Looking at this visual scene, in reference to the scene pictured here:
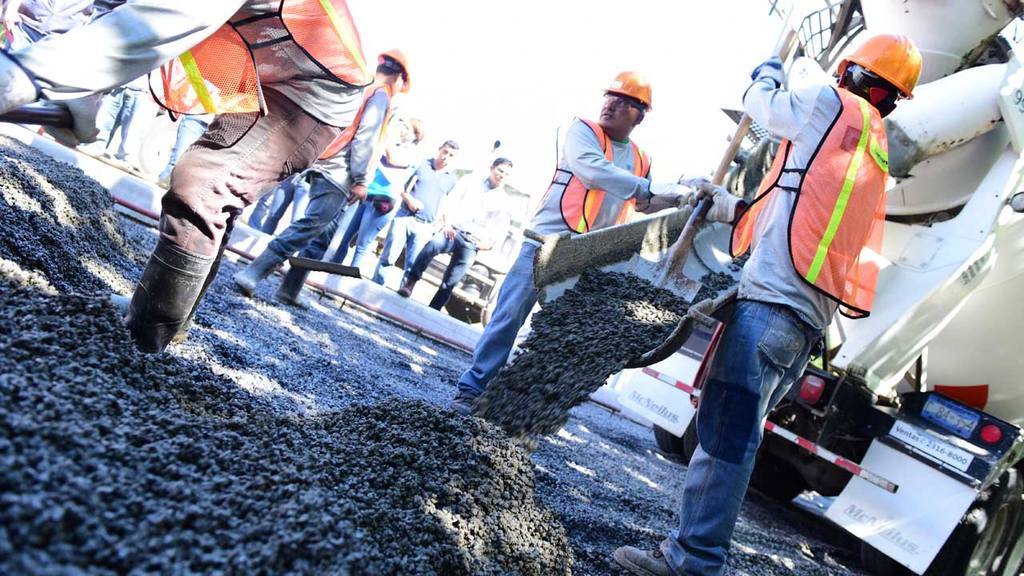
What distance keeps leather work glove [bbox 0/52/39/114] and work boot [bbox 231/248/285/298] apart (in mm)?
3093

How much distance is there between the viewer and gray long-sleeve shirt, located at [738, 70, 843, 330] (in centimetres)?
243

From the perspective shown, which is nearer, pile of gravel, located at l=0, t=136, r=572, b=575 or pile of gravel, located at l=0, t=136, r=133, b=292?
pile of gravel, located at l=0, t=136, r=572, b=575

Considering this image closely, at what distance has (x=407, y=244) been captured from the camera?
7.83 meters

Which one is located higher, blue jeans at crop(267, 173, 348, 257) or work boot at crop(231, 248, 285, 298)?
blue jeans at crop(267, 173, 348, 257)

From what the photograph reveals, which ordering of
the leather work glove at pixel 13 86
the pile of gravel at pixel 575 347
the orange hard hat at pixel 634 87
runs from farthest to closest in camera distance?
the orange hard hat at pixel 634 87, the pile of gravel at pixel 575 347, the leather work glove at pixel 13 86

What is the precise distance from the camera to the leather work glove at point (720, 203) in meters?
3.07

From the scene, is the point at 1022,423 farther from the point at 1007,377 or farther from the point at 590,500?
the point at 590,500

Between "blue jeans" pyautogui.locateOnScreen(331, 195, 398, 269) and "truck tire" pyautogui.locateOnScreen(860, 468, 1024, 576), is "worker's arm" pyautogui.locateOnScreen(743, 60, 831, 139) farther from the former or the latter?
"blue jeans" pyautogui.locateOnScreen(331, 195, 398, 269)

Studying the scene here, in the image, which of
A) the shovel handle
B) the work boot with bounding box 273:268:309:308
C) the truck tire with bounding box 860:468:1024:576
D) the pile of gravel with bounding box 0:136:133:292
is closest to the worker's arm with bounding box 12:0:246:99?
the shovel handle

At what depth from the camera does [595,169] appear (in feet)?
12.8

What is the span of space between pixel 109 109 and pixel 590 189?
22.9 feet

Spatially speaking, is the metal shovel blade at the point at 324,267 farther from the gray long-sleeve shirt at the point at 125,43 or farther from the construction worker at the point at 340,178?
the gray long-sleeve shirt at the point at 125,43

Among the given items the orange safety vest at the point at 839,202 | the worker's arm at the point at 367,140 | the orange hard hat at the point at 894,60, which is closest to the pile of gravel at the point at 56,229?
the worker's arm at the point at 367,140

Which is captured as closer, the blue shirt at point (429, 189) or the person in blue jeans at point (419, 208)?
the person in blue jeans at point (419, 208)
